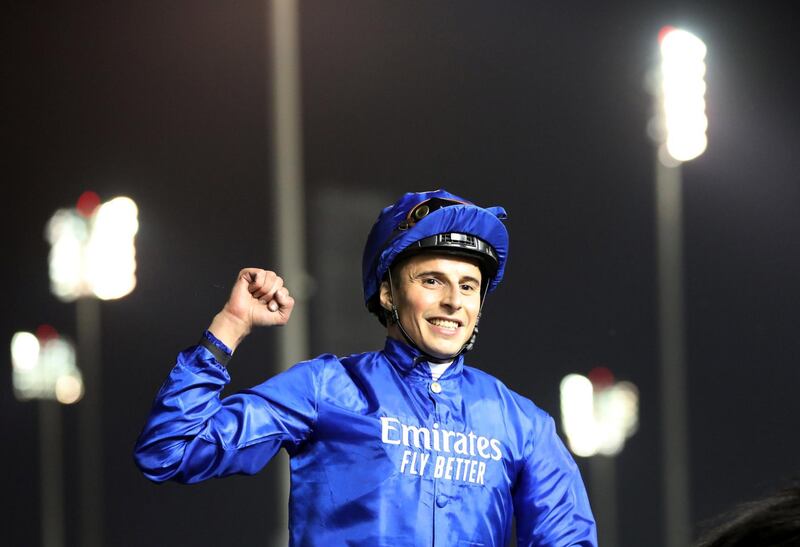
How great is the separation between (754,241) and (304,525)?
3.76 meters

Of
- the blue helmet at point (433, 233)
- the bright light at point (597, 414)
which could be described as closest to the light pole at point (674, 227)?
the bright light at point (597, 414)

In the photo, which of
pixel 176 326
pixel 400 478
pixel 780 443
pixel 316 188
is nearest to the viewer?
pixel 400 478

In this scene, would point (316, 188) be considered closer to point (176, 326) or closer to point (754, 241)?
point (176, 326)

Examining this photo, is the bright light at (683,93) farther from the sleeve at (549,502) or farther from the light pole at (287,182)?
the sleeve at (549,502)

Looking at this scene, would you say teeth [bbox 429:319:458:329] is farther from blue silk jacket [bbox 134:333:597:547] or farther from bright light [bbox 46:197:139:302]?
bright light [bbox 46:197:139:302]

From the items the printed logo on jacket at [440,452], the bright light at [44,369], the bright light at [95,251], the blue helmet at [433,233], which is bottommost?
the printed logo on jacket at [440,452]

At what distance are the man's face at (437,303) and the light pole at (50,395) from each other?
2144mm

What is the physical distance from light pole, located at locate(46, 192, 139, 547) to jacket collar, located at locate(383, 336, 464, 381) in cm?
210

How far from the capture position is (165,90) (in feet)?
12.5

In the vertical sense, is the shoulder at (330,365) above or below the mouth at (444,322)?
below

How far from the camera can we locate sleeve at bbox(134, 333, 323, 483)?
1629 mm

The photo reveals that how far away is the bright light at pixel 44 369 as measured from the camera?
11.9 feet

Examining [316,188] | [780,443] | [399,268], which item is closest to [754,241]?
[780,443]

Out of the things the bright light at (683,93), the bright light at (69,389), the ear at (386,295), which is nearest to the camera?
the ear at (386,295)
